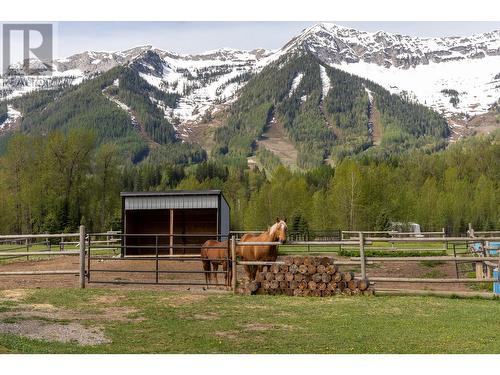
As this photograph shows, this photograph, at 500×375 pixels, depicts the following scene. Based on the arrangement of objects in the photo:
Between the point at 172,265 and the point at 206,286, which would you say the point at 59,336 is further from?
the point at 172,265

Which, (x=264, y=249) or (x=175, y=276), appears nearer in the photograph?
(x=264, y=249)

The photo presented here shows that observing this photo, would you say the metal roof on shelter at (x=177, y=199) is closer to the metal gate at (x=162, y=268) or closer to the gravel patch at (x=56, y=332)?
the metal gate at (x=162, y=268)

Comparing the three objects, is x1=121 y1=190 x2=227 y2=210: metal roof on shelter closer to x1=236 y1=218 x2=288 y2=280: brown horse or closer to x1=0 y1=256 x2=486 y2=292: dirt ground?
x1=0 y1=256 x2=486 y2=292: dirt ground

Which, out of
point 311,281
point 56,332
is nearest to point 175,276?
point 311,281

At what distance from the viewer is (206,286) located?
14820 mm

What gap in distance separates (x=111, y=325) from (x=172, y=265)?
13.0 m

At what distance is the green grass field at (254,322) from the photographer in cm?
781

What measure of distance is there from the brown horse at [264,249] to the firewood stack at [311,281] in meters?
0.81

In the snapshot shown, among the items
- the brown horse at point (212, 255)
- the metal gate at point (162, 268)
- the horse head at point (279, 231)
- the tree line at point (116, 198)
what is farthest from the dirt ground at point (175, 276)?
the tree line at point (116, 198)

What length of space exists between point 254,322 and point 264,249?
4.62 meters

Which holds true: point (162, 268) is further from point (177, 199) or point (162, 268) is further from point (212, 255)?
point (177, 199)

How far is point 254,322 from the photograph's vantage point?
379 inches

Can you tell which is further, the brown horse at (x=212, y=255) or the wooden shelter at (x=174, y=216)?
the wooden shelter at (x=174, y=216)

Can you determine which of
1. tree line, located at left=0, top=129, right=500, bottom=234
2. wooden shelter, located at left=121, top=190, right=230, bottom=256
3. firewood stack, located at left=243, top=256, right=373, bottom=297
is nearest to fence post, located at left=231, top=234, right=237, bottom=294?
firewood stack, located at left=243, top=256, right=373, bottom=297
